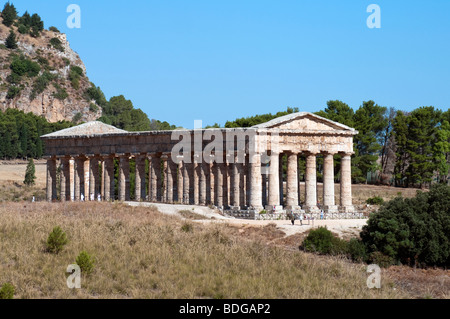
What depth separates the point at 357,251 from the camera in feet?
134

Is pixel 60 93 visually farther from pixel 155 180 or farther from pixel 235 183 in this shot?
pixel 235 183

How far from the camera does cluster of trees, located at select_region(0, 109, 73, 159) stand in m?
128

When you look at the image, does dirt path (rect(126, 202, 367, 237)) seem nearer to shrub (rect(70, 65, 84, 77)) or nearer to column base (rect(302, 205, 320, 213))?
column base (rect(302, 205, 320, 213))

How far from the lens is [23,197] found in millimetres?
81688

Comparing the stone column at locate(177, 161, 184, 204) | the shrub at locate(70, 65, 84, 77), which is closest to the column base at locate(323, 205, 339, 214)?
the stone column at locate(177, 161, 184, 204)

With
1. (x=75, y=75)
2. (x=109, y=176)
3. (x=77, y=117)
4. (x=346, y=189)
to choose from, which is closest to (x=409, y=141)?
(x=346, y=189)

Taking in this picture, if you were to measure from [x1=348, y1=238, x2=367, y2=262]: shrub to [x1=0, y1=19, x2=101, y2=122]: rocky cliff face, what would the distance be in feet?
468

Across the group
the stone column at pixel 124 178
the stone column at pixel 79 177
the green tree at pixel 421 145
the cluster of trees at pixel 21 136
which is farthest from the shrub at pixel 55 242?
the cluster of trees at pixel 21 136

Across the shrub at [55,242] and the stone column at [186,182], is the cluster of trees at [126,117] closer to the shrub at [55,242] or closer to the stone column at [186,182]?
the stone column at [186,182]

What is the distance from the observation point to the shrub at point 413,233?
40094mm
